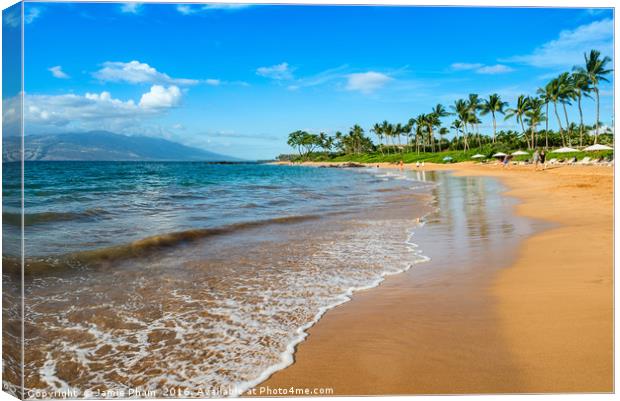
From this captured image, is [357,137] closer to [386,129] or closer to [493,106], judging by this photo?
[386,129]

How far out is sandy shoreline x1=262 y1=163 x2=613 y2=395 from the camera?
8.03ft

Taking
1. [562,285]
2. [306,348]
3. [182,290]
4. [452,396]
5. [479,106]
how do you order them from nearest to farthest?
[452,396] → [306,348] → [562,285] → [182,290] → [479,106]

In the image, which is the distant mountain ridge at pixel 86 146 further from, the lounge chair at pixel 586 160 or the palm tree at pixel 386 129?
the palm tree at pixel 386 129

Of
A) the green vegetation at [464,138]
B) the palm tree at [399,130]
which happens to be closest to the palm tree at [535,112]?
the green vegetation at [464,138]

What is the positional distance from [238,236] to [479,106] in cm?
6286

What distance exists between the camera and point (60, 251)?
679 centimetres

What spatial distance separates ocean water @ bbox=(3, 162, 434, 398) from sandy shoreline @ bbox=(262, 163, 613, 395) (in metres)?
0.30

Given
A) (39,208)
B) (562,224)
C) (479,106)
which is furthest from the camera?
(479,106)

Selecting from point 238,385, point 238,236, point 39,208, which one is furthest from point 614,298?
point 39,208

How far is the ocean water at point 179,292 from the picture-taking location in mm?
2719

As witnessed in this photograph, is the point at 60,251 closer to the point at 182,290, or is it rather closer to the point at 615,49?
the point at 182,290

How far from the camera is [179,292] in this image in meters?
4.58

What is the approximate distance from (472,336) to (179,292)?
9.80 ft

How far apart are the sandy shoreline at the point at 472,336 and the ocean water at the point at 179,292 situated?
0.97 feet
